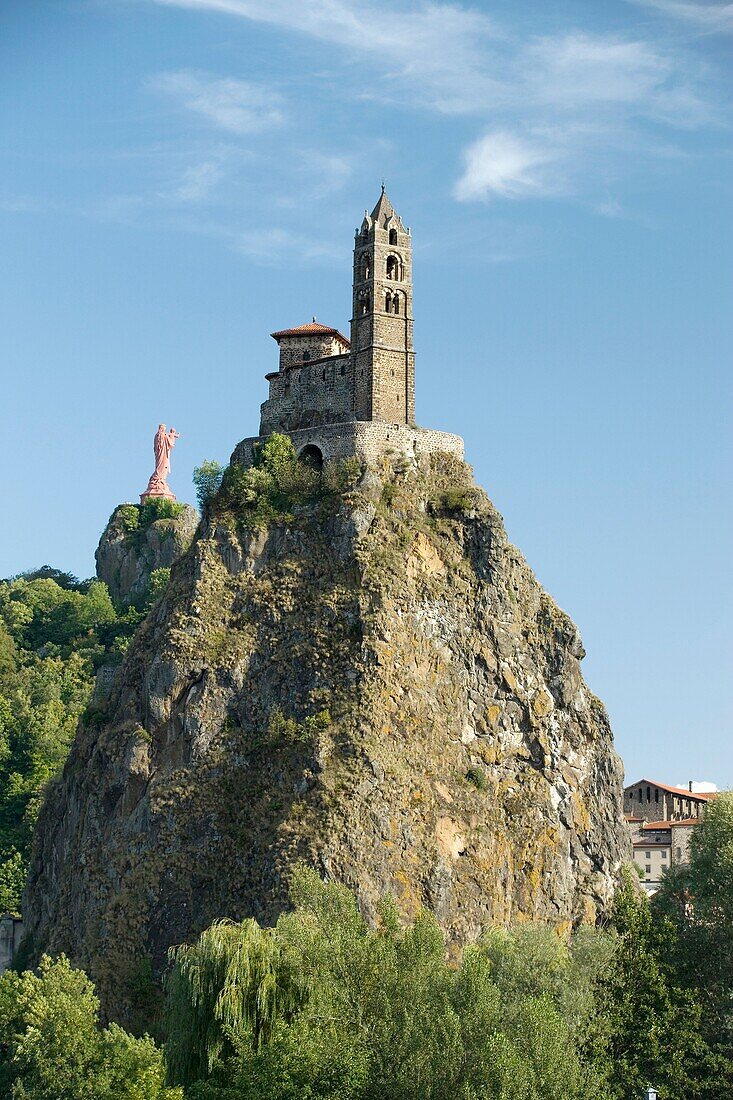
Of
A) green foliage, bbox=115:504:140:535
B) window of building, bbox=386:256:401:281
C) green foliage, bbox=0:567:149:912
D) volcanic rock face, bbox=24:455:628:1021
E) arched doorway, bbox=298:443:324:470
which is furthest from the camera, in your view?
green foliage, bbox=115:504:140:535

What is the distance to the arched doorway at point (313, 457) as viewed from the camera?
113625 mm

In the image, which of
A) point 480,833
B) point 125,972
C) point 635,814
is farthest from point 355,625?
point 635,814

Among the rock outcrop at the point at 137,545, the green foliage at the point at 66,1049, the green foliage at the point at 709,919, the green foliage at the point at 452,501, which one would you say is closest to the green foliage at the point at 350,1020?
the green foliage at the point at 66,1049

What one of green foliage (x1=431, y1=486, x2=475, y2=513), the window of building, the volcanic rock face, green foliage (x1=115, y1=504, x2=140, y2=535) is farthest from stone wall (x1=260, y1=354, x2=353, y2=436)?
green foliage (x1=115, y1=504, x2=140, y2=535)

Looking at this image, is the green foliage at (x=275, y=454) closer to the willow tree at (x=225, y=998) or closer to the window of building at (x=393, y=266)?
the window of building at (x=393, y=266)

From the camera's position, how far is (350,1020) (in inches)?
2970

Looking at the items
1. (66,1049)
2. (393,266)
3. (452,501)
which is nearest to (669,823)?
(452,501)

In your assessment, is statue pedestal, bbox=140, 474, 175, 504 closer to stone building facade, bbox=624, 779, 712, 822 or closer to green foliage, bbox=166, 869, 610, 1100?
stone building facade, bbox=624, 779, 712, 822

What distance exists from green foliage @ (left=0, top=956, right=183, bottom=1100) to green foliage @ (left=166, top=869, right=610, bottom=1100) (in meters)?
1.69

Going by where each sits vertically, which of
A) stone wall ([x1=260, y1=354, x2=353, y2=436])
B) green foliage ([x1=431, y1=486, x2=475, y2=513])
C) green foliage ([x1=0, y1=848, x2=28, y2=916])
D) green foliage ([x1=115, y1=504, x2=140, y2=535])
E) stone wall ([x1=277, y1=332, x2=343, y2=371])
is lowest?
green foliage ([x1=0, y1=848, x2=28, y2=916])

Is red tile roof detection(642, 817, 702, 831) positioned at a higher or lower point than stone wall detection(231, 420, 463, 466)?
lower

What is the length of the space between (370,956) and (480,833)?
26.4 metres

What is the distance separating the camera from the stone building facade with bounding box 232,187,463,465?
113 metres

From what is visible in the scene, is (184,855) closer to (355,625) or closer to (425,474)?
(355,625)
